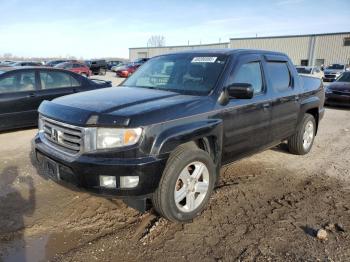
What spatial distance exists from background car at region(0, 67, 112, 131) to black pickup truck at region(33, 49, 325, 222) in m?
3.70

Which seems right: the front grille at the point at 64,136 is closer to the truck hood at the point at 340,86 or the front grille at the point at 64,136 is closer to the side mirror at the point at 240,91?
the side mirror at the point at 240,91

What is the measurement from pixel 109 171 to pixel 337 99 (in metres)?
11.4

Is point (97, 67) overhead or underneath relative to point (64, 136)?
underneath

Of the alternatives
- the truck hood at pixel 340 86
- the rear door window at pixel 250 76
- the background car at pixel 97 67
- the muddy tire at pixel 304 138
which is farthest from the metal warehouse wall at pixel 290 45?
the rear door window at pixel 250 76

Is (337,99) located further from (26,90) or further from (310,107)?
(26,90)

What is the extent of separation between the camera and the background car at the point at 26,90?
725cm

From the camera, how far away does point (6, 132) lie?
770 centimetres

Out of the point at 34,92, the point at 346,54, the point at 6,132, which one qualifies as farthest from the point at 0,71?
the point at 346,54

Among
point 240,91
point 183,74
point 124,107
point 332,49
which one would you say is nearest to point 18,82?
point 183,74

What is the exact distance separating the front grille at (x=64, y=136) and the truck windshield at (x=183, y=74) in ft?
4.42

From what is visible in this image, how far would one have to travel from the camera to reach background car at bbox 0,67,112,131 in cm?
725

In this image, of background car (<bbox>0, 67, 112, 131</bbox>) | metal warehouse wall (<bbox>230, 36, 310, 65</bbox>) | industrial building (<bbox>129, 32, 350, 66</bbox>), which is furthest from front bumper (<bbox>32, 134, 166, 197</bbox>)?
metal warehouse wall (<bbox>230, 36, 310, 65</bbox>)

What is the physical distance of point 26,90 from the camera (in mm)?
7578

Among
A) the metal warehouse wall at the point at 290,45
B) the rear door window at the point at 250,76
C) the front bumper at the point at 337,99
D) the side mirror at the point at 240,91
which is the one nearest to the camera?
the side mirror at the point at 240,91
